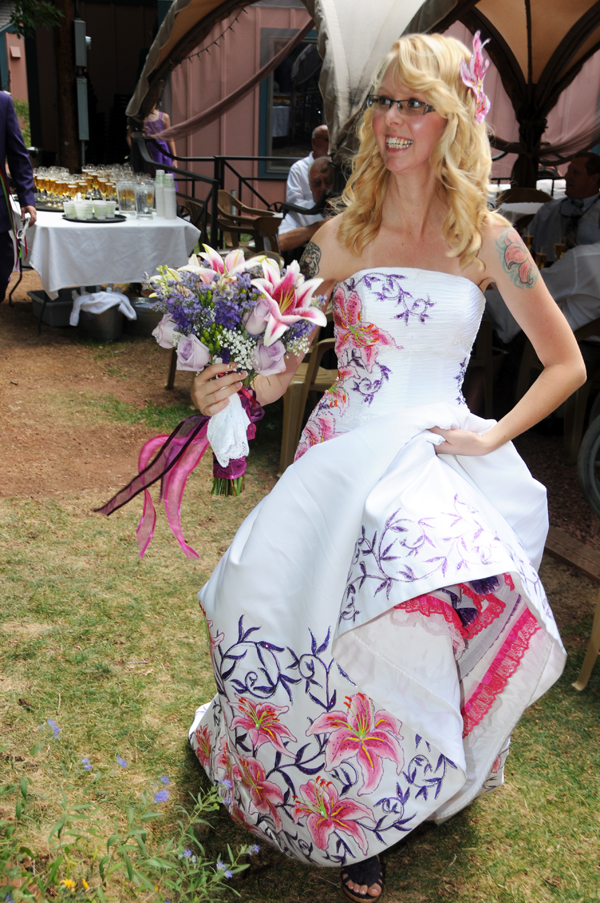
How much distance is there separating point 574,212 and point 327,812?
5.74 metres

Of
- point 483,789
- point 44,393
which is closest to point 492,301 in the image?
point 44,393

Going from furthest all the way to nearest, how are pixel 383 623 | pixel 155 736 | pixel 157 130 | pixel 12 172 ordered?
pixel 157 130, pixel 12 172, pixel 155 736, pixel 383 623

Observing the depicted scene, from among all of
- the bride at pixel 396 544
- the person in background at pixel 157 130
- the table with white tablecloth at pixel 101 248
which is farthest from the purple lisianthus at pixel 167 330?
the person in background at pixel 157 130

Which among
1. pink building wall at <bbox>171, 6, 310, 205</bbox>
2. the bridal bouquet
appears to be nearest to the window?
pink building wall at <bbox>171, 6, 310, 205</bbox>

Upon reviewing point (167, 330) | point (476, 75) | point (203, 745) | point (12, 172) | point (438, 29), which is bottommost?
point (203, 745)

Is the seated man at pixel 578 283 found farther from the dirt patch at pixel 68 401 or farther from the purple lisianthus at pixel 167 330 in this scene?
the purple lisianthus at pixel 167 330

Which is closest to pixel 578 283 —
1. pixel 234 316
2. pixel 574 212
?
pixel 574 212

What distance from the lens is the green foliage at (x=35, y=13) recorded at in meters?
9.25

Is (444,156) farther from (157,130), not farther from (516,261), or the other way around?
(157,130)

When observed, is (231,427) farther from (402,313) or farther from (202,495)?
(202,495)

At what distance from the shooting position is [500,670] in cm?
178

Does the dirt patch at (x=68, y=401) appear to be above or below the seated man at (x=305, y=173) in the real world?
below

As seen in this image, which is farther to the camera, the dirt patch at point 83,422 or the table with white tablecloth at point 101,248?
the table with white tablecloth at point 101,248

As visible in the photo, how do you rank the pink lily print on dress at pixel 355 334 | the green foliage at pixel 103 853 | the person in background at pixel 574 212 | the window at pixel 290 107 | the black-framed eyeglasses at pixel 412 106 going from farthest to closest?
the window at pixel 290 107 < the person in background at pixel 574 212 < the pink lily print on dress at pixel 355 334 < the black-framed eyeglasses at pixel 412 106 < the green foliage at pixel 103 853
